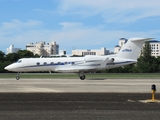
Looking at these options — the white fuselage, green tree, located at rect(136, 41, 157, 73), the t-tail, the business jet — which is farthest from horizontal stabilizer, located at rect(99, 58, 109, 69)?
green tree, located at rect(136, 41, 157, 73)

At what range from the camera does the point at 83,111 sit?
12.8 m

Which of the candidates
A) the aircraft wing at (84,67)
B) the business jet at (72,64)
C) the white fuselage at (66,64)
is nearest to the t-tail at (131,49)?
the business jet at (72,64)

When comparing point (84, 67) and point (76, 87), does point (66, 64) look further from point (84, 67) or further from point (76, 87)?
point (76, 87)

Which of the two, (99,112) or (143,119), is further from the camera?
(99,112)

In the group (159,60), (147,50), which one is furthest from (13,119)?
(147,50)

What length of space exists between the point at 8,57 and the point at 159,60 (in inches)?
2226

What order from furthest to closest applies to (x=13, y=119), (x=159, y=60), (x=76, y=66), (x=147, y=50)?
(x=147, y=50)
(x=159, y=60)
(x=76, y=66)
(x=13, y=119)

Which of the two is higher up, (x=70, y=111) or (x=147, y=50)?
(x=147, y=50)

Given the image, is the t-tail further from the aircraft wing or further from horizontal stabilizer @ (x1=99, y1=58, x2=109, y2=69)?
horizontal stabilizer @ (x1=99, y1=58, x2=109, y2=69)

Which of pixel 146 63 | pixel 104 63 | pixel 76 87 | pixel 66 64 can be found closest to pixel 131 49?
pixel 104 63

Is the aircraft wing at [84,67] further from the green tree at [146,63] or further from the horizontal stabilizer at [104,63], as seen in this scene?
the green tree at [146,63]

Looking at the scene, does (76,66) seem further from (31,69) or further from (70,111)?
(70,111)

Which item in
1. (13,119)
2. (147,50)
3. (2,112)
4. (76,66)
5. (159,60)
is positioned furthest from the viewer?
(147,50)

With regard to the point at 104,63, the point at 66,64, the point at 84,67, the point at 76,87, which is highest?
the point at 104,63
